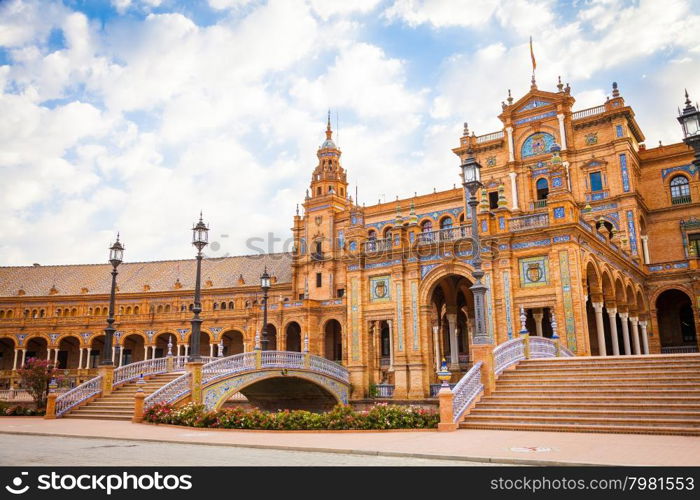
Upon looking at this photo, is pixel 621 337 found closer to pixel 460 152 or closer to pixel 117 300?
pixel 460 152

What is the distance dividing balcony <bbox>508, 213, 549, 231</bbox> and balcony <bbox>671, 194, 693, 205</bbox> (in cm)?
1885

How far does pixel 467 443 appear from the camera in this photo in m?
11.9

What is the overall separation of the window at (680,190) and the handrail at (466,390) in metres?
30.0

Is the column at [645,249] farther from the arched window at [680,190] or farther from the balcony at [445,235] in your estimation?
the balcony at [445,235]

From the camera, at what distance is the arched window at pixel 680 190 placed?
4019 centimetres

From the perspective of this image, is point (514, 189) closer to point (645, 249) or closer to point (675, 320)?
point (645, 249)

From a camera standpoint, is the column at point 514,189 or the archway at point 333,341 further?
the archway at point 333,341

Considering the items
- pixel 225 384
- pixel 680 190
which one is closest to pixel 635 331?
pixel 680 190

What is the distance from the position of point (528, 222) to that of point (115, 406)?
1891cm

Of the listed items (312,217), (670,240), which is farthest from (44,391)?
(670,240)

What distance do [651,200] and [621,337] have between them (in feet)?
34.4

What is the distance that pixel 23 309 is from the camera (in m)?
62.7

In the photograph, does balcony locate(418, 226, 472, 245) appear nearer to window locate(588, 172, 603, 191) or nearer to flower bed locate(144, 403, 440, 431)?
flower bed locate(144, 403, 440, 431)

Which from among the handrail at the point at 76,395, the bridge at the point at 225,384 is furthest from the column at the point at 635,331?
the handrail at the point at 76,395
